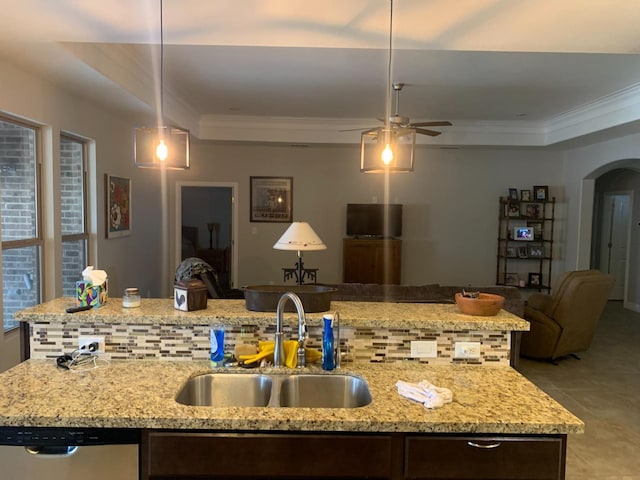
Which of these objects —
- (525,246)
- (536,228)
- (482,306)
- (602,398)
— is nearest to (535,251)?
(525,246)

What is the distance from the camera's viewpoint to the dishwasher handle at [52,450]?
1.44 metres

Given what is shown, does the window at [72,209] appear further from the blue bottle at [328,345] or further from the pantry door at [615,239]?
the pantry door at [615,239]

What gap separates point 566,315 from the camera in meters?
4.46

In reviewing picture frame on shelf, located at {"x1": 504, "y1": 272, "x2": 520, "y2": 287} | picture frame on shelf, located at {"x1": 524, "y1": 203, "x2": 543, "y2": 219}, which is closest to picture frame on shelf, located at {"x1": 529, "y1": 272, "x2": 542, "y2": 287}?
picture frame on shelf, located at {"x1": 504, "y1": 272, "x2": 520, "y2": 287}

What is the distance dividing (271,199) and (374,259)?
1.91m

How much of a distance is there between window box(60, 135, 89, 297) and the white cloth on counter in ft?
12.0

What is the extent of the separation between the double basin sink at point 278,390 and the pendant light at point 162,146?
129 cm

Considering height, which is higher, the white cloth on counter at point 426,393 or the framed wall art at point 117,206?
the framed wall art at point 117,206

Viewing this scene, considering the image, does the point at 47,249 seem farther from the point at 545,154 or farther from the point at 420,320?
the point at 545,154

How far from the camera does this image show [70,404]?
59.2 inches

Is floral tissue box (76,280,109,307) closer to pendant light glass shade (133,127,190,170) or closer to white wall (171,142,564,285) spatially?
pendant light glass shade (133,127,190,170)

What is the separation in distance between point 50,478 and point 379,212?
19.9 ft

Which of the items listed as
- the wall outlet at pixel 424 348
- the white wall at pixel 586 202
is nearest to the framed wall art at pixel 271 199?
the white wall at pixel 586 202

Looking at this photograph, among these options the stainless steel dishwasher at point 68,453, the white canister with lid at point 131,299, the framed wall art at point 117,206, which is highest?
the framed wall art at point 117,206
